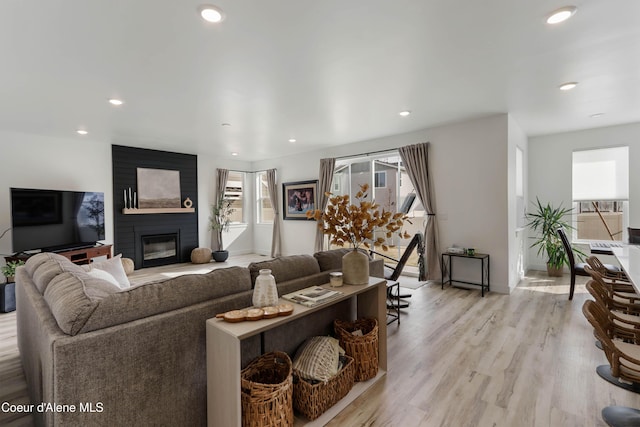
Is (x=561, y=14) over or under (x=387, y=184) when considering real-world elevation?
over

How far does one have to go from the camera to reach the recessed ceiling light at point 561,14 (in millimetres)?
1926

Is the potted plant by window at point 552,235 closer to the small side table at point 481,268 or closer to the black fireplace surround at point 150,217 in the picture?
the small side table at point 481,268

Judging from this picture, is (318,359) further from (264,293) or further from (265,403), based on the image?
(264,293)

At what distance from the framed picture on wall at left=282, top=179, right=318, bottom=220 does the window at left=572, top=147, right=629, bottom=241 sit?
16.3 ft

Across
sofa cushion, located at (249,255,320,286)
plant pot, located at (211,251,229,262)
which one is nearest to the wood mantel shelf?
plant pot, located at (211,251,229,262)

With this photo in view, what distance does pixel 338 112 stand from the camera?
4078mm

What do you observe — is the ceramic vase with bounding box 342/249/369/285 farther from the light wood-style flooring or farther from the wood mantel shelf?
the wood mantel shelf

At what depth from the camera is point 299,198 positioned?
714cm

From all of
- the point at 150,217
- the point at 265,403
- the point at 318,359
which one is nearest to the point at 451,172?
the point at 318,359

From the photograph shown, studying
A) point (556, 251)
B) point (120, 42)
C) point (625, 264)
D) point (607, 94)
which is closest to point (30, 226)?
point (120, 42)

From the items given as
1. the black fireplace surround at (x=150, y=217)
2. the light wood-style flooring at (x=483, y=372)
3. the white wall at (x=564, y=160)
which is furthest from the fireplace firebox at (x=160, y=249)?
the white wall at (x=564, y=160)

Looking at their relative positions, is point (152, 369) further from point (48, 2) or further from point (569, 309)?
point (569, 309)

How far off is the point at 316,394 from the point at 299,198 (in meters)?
5.58

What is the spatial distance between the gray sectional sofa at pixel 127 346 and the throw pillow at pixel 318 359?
0.29 m
